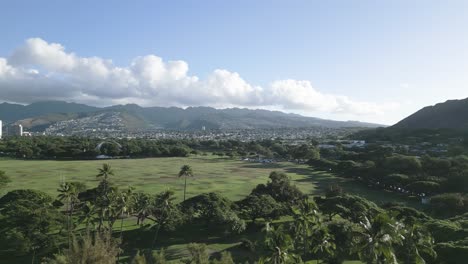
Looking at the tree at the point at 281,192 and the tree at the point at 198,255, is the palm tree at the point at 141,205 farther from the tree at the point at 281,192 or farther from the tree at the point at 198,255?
the tree at the point at 281,192

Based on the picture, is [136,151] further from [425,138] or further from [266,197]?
[425,138]

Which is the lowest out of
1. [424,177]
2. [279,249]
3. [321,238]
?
[424,177]

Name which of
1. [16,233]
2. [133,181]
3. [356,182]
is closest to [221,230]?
[16,233]

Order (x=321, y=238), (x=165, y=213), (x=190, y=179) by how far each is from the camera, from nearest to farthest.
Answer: (x=321, y=238)
(x=165, y=213)
(x=190, y=179)

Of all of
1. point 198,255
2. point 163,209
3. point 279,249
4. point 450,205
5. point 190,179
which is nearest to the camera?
point 279,249

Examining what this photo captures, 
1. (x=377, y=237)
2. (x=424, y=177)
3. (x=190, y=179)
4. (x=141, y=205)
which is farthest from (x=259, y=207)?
(x=424, y=177)

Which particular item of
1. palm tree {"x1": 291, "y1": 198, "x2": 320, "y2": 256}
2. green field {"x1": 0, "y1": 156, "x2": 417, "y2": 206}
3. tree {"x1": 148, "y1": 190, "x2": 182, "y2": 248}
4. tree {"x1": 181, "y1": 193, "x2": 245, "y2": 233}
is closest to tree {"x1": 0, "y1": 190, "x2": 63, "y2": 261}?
tree {"x1": 148, "y1": 190, "x2": 182, "y2": 248}

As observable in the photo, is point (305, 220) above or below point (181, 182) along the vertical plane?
above

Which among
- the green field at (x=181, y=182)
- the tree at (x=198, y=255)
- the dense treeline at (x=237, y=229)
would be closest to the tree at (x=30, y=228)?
the dense treeline at (x=237, y=229)

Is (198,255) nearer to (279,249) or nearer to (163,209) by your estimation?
(279,249)
